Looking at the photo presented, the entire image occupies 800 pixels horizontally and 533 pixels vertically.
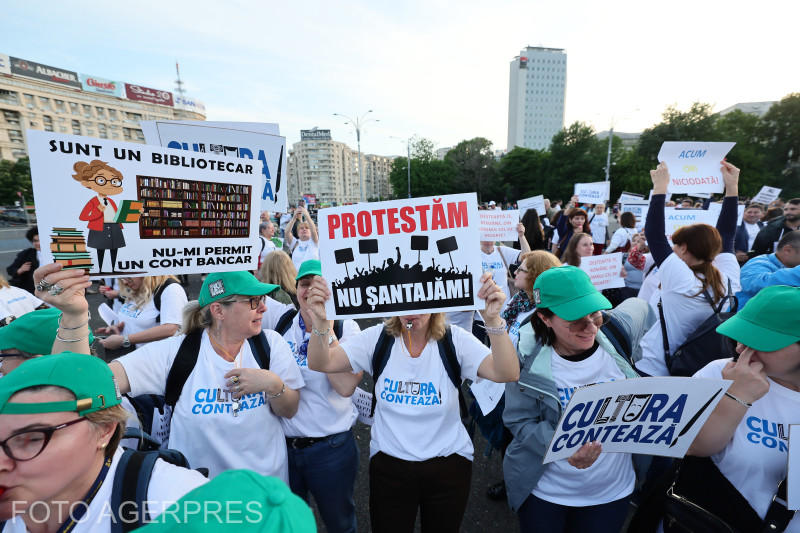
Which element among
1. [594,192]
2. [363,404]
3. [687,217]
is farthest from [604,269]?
[594,192]

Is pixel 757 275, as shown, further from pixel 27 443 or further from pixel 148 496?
pixel 27 443

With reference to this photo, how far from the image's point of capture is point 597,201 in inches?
448

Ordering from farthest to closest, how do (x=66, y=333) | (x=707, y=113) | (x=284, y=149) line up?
(x=707, y=113)
(x=284, y=149)
(x=66, y=333)

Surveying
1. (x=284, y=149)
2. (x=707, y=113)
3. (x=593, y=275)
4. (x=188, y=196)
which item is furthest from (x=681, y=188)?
(x=707, y=113)

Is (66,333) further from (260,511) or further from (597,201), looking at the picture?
(597,201)

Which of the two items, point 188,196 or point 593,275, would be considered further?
point 593,275

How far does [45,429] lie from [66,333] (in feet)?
2.64

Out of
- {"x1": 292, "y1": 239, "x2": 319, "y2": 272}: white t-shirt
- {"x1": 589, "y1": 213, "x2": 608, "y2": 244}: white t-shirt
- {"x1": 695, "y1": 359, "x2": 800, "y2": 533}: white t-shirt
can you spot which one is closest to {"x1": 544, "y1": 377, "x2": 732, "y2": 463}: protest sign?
{"x1": 695, "y1": 359, "x2": 800, "y2": 533}: white t-shirt

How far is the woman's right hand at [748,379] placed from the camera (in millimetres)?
1510

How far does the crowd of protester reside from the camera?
123 cm

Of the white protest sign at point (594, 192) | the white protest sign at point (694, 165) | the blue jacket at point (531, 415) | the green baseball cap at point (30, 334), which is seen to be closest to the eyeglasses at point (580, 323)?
the blue jacket at point (531, 415)

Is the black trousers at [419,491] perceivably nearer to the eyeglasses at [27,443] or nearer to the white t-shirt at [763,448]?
the white t-shirt at [763,448]

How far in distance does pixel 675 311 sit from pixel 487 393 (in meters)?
1.88

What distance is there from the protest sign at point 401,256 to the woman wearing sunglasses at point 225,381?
1.76 ft
